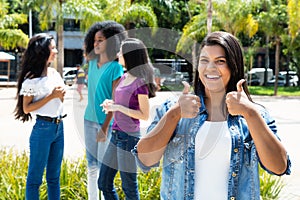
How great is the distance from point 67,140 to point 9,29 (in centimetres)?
1939

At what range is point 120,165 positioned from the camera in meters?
3.40

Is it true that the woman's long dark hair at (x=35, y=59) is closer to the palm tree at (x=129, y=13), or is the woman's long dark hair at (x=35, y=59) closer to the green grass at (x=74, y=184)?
the green grass at (x=74, y=184)

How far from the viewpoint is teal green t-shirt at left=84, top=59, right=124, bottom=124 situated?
11.8ft

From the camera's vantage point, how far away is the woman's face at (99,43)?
3.71 m

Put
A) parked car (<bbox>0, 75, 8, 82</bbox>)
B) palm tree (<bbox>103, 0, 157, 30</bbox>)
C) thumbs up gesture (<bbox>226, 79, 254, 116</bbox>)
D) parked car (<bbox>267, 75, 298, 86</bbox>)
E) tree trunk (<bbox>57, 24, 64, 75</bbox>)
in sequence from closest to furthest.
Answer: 1. thumbs up gesture (<bbox>226, 79, 254, 116</bbox>)
2. tree trunk (<bbox>57, 24, 64, 75</bbox>)
3. palm tree (<bbox>103, 0, 157, 30</bbox>)
4. parked car (<bbox>0, 75, 8, 82</bbox>)
5. parked car (<bbox>267, 75, 298, 86</bbox>)

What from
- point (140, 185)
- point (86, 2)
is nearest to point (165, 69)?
point (140, 185)

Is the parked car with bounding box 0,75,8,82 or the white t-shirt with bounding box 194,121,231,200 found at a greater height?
the white t-shirt with bounding box 194,121,231,200

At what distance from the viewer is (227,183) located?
1.93 m

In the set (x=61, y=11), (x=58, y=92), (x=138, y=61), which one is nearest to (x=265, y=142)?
(x=138, y=61)

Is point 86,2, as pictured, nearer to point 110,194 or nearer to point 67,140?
point 67,140

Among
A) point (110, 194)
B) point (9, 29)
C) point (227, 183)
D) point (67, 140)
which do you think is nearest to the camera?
point (227, 183)

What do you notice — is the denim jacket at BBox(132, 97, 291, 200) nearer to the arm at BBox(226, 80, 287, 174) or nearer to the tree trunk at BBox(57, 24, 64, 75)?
the arm at BBox(226, 80, 287, 174)

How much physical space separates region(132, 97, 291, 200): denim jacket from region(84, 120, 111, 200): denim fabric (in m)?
1.66

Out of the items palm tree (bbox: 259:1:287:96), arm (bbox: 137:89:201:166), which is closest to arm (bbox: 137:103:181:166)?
arm (bbox: 137:89:201:166)
